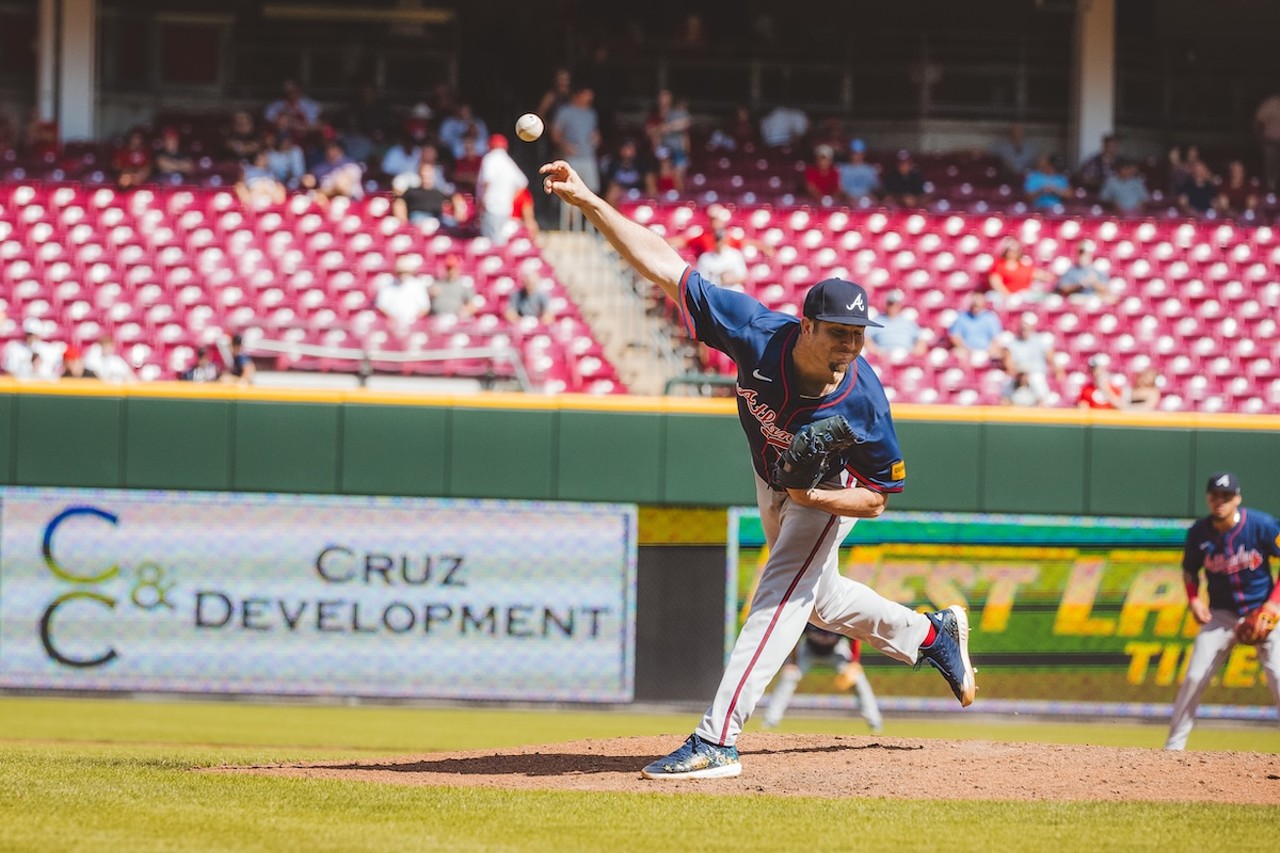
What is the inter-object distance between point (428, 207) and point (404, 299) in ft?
6.21

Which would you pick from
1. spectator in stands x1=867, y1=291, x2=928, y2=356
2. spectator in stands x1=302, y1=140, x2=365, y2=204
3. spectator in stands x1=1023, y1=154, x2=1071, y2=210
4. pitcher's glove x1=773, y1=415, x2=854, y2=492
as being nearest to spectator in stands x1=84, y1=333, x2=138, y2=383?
spectator in stands x1=302, y1=140, x2=365, y2=204

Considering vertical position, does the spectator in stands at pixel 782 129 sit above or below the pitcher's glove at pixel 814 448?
above

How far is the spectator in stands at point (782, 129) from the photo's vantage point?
1850 cm

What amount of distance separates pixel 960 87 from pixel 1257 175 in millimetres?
3562

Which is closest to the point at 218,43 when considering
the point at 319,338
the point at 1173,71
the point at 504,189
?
the point at 504,189

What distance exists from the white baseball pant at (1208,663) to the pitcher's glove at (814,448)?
4038 mm

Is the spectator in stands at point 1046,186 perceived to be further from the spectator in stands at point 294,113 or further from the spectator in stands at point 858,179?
the spectator in stands at point 294,113

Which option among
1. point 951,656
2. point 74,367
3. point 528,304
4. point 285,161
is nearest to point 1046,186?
point 528,304

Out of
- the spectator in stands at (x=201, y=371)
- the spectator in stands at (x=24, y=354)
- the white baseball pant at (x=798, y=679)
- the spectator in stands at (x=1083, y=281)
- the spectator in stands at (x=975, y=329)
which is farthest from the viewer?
the spectator in stands at (x=1083, y=281)

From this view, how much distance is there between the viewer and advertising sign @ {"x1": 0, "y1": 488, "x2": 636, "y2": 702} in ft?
38.7

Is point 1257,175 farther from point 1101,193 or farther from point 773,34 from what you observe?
point 773,34

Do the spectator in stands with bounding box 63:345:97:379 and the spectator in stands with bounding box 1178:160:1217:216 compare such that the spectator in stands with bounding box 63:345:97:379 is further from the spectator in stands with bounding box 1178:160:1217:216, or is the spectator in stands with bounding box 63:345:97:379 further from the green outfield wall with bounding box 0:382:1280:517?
the spectator in stands with bounding box 1178:160:1217:216

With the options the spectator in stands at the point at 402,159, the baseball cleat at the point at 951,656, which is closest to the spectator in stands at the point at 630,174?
the spectator in stands at the point at 402,159

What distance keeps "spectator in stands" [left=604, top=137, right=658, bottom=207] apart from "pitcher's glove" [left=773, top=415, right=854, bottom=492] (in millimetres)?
11166
